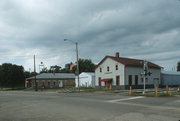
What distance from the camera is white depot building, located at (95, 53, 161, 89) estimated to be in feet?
165

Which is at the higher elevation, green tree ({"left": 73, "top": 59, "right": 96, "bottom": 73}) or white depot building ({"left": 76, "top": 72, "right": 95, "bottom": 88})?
green tree ({"left": 73, "top": 59, "right": 96, "bottom": 73})

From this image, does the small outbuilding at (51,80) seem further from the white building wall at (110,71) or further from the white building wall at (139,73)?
the white building wall at (139,73)

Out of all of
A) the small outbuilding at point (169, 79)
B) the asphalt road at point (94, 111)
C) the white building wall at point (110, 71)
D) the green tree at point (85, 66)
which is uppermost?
the green tree at point (85, 66)

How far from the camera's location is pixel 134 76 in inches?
2047

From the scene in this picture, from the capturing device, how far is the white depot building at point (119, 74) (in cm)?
5025

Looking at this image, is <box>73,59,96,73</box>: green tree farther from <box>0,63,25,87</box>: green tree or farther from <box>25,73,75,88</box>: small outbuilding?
<box>25,73,75,88</box>: small outbuilding

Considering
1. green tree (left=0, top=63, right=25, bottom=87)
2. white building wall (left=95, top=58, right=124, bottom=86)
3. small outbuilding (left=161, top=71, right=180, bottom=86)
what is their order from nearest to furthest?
white building wall (left=95, top=58, right=124, bottom=86) < small outbuilding (left=161, top=71, right=180, bottom=86) < green tree (left=0, top=63, right=25, bottom=87)

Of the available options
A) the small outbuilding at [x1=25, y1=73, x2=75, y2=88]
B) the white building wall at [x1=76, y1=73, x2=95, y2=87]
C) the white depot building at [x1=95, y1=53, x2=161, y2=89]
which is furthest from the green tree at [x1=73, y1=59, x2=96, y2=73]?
the white depot building at [x1=95, y1=53, x2=161, y2=89]

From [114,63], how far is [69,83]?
1480 inches

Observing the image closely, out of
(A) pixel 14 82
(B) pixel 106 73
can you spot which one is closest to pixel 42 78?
(A) pixel 14 82

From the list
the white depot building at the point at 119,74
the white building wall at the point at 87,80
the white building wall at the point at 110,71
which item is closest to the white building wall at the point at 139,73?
the white depot building at the point at 119,74

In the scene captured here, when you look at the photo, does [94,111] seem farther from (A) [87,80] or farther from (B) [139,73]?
(A) [87,80]

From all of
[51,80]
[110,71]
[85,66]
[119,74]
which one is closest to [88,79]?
[110,71]

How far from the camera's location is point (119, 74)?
5103 centimetres
